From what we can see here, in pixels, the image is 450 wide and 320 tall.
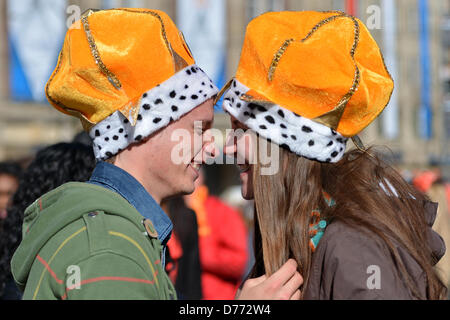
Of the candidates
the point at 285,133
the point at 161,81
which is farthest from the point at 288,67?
the point at 161,81

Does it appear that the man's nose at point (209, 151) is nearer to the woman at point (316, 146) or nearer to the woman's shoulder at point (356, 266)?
the woman at point (316, 146)

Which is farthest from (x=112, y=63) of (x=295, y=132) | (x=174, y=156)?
(x=295, y=132)

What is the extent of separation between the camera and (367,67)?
7.45 ft

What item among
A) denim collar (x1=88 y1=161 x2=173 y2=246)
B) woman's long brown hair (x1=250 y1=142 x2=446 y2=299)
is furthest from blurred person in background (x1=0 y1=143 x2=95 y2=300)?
woman's long brown hair (x1=250 y1=142 x2=446 y2=299)

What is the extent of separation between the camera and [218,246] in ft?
17.0

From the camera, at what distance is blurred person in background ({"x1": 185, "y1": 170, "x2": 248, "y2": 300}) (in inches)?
197

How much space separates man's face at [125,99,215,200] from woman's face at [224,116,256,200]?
115 millimetres

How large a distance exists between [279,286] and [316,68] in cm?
69

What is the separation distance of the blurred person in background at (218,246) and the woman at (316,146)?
259 centimetres

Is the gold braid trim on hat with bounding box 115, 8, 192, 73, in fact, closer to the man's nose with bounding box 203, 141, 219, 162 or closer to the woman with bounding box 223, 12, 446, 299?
the woman with bounding box 223, 12, 446, 299

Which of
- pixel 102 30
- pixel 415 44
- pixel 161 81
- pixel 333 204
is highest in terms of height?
pixel 102 30

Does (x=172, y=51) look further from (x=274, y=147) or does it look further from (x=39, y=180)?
(x=39, y=180)

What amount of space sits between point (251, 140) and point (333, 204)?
1.16 feet
